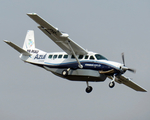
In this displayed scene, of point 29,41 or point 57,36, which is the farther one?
point 29,41

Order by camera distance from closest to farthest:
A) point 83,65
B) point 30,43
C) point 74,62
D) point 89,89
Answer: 1. point 83,65
2. point 74,62
3. point 89,89
4. point 30,43

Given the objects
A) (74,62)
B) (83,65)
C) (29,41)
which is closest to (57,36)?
(74,62)

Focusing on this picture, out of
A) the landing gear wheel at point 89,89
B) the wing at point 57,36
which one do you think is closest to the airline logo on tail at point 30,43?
the wing at point 57,36

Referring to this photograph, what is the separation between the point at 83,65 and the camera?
45406mm

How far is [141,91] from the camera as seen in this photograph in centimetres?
5328

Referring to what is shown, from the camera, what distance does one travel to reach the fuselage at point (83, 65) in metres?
44.5

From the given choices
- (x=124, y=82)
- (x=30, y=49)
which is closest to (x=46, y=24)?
(x=30, y=49)

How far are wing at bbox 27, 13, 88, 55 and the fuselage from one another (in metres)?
0.72

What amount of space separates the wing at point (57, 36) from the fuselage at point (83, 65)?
0.72 metres

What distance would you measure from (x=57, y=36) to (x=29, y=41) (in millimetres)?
9401

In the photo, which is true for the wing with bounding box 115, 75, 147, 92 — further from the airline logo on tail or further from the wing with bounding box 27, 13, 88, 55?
the airline logo on tail

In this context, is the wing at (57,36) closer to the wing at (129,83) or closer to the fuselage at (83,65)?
the fuselage at (83,65)

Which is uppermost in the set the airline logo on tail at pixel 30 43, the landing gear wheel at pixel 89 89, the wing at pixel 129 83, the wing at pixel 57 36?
the airline logo on tail at pixel 30 43

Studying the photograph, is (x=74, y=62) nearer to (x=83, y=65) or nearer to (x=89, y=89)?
(x=83, y=65)
